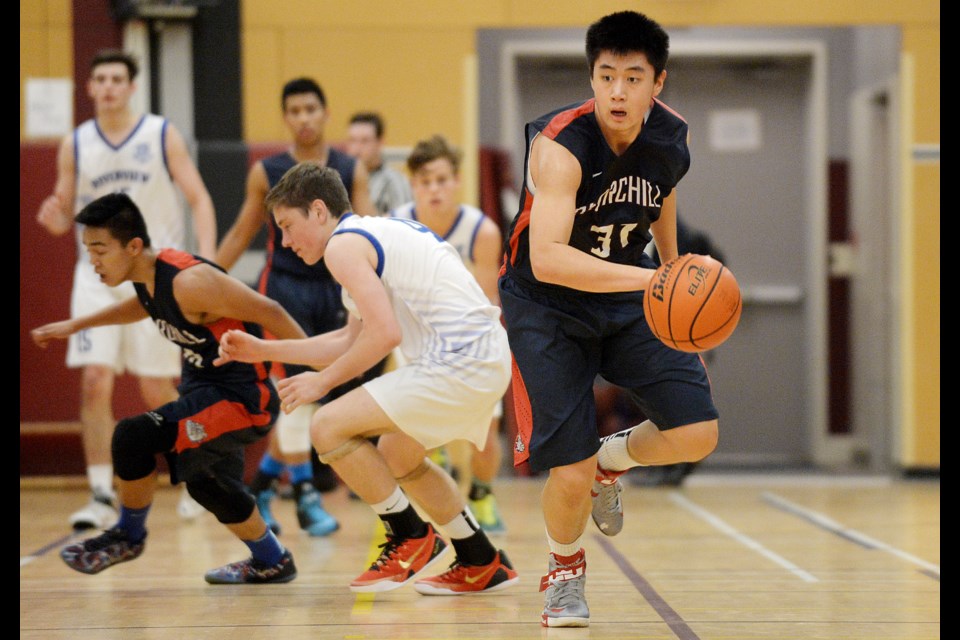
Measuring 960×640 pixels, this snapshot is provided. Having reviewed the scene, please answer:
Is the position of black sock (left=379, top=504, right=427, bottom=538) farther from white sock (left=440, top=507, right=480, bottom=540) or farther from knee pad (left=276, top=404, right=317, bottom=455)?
knee pad (left=276, top=404, right=317, bottom=455)

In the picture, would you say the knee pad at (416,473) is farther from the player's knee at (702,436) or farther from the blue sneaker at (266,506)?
the blue sneaker at (266,506)

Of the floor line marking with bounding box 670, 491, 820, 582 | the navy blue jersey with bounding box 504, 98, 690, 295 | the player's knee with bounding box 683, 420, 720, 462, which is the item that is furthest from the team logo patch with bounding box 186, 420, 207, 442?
the floor line marking with bounding box 670, 491, 820, 582

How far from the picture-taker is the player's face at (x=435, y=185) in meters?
5.45

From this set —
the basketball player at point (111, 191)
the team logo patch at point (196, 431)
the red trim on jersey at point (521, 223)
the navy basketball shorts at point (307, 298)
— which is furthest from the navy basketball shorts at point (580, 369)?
the basketball player at point (111, 191)

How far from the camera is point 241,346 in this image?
3.56m

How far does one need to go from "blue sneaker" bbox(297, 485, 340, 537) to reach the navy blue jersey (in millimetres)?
2311

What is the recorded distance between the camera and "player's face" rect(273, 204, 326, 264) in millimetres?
3807

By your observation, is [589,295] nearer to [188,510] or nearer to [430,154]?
[430,154]

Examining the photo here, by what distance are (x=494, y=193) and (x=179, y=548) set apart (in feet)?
13.5

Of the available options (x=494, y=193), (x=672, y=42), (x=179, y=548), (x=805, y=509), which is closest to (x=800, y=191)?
(x=672, y=42)

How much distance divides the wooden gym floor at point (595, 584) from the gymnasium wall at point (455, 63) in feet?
6.15

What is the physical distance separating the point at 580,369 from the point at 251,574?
4.98 feet

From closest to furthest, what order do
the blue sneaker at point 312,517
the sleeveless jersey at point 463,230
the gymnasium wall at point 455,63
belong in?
the blue sneaker at point 312,517
the sleeveless jersey at point 463,230
the gymnasium wall at point 455,63
